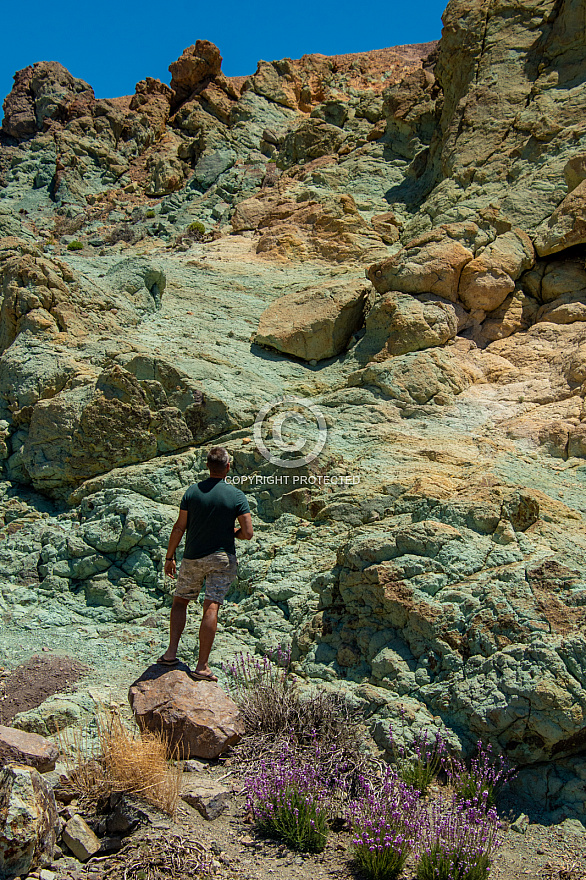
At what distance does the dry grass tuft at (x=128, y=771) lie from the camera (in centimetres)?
345

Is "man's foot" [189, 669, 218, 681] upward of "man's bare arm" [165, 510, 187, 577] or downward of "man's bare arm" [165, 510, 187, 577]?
downward

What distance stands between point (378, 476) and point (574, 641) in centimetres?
248

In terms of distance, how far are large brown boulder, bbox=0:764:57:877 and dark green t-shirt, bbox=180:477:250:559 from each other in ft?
6.31

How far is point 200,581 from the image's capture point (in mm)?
4789

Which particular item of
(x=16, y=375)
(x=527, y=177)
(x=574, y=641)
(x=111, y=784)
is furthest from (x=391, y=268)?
(x=111, y=784)

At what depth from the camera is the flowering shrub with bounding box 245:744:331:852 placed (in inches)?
135

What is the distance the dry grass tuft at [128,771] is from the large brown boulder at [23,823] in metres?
0.42

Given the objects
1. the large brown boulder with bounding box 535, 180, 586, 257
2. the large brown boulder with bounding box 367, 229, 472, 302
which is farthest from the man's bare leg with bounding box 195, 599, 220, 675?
the large brown boulder with bounding box 535, 180, 586, 257

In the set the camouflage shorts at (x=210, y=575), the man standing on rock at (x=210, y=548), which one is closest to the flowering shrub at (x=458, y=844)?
the man standing on rock at (x=210, y=548)

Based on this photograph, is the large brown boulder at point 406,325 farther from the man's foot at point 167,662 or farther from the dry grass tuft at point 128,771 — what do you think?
the dry grass tuft at point 128,771

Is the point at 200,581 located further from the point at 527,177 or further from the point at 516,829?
the point at 527,177

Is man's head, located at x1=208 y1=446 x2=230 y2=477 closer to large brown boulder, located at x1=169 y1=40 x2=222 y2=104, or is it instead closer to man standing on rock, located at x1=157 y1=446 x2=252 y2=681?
man standing on rock, located at x1=157 y1=446 x2=252 y2=681

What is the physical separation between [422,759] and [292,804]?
3.20ft

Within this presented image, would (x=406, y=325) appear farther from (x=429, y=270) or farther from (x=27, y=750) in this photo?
(x=27, y=750)
